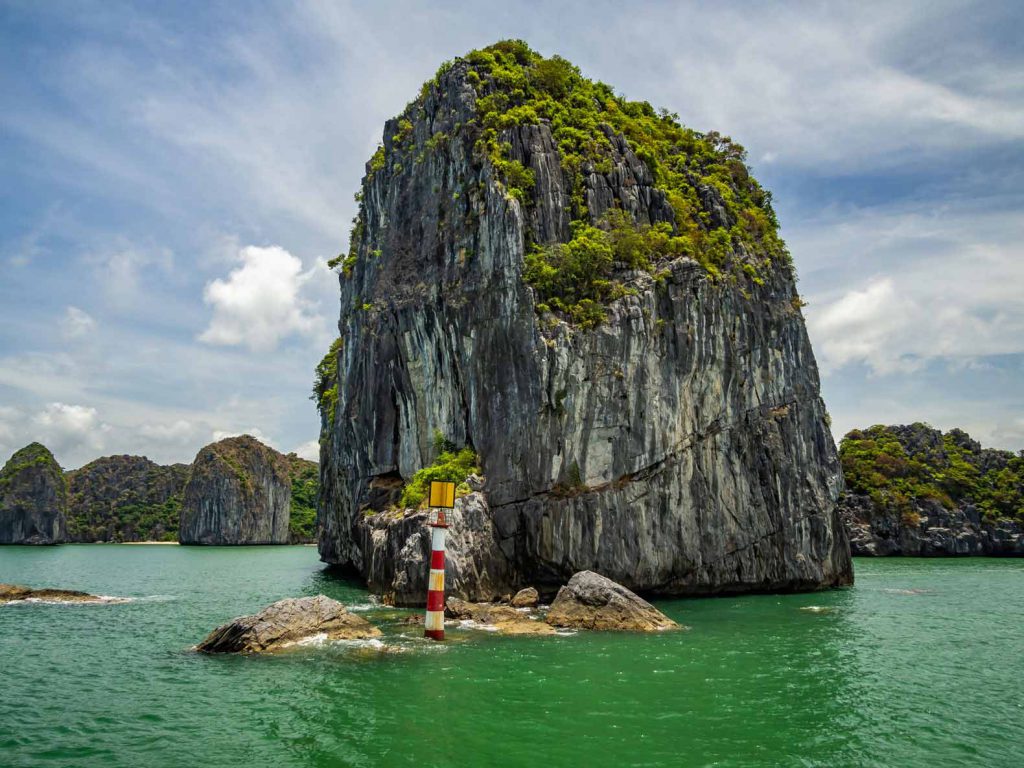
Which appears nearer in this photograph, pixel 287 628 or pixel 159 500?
pixel 287 628

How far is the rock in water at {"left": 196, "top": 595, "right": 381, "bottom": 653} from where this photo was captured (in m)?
22.3

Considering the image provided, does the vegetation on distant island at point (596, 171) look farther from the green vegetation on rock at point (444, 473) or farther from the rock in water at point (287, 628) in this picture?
the rock in water at point (287, 628)

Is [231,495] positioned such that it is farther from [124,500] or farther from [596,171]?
[596,171]

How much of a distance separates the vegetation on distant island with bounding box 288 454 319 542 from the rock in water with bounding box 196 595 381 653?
119879 mm

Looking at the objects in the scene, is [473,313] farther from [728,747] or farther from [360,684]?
[728,747]

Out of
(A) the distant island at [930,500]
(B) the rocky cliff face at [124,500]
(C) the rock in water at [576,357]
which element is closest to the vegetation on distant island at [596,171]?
(C) the rock in water at [576,357]

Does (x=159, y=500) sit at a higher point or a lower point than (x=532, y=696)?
higher

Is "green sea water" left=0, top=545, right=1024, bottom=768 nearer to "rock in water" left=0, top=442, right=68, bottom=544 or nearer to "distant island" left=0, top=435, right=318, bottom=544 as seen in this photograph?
"distant island" left=0, top=435, right=318, bottom=544

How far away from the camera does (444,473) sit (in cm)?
3606

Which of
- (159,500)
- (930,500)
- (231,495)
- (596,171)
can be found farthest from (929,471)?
(159,500)

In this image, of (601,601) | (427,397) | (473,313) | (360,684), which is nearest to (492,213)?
(473,313)

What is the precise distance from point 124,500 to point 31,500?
25.0 metres

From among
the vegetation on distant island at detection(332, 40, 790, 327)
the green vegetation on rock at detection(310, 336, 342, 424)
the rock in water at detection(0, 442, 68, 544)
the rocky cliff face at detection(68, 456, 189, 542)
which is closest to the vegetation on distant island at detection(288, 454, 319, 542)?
the rocky cliff face at detection(68, 456, 189, 542)

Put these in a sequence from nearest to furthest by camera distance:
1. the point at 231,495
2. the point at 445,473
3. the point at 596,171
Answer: the point at 445,473, the point at 596,171, the point at 231,495
